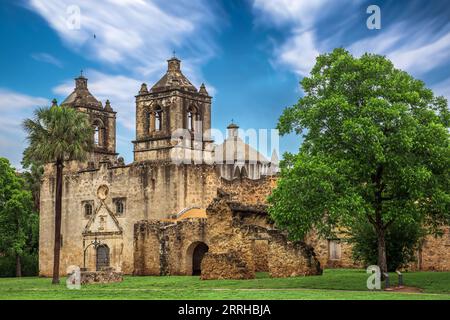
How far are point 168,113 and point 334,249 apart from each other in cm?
2012

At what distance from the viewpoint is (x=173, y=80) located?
199 feet

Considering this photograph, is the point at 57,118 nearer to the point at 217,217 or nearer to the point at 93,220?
the point at 217,217

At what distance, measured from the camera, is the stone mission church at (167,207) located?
39.2m

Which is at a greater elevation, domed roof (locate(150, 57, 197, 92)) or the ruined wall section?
domed roof (locate(150, 57, 197, 92))

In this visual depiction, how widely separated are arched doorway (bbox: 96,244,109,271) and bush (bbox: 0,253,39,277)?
9.01 m

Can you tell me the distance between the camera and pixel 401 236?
36062mm

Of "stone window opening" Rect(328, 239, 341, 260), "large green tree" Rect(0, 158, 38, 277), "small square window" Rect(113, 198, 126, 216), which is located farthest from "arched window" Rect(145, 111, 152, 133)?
"stone window opening" Rect(328, 239, 341, 260)

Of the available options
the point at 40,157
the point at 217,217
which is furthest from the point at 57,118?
the point at 217,217

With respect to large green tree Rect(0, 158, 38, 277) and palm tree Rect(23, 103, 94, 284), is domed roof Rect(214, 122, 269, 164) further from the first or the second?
palm tree Rect(23, 103, 94, 284)

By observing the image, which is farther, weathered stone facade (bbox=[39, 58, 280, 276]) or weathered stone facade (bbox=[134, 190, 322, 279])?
weathered stone facade (bbox=[39, 58, 280, 276])

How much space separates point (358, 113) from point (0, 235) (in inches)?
1403

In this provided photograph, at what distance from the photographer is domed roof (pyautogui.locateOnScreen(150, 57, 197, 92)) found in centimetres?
6066

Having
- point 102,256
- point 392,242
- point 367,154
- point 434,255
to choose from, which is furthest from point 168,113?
point 367,154

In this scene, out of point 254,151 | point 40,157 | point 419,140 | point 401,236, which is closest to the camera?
point 419,140
